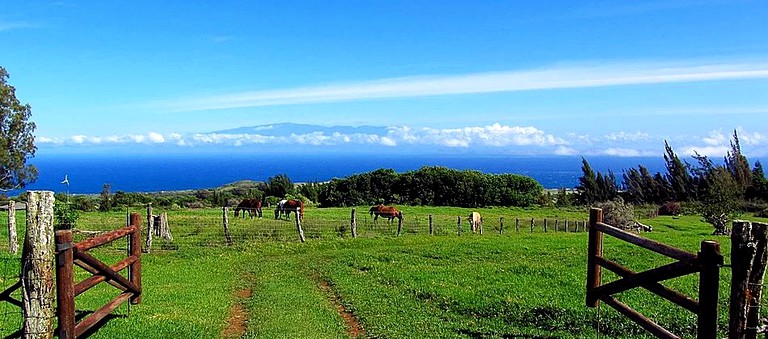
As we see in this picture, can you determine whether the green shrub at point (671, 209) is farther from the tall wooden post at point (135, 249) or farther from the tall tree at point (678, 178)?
the tall wooden post at point (135, 249)

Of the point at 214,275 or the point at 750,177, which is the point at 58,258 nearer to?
the point at 214,275

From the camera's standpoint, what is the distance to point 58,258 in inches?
342

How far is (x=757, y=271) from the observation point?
6.99 meters

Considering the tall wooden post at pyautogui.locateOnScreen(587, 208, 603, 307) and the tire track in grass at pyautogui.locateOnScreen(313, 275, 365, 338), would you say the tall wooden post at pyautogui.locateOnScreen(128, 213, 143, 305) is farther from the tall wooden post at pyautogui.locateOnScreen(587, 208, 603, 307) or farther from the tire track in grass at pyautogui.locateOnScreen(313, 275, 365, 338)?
the tall wooden post at pyautogui.locateOnScreen(587, 208, 603, 307)

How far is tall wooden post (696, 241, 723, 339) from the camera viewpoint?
7.15 meters

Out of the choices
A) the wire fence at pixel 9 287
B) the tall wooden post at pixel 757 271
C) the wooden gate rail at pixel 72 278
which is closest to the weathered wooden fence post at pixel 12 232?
the wire fence at pixel 9 287

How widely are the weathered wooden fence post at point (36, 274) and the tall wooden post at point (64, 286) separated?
154cm

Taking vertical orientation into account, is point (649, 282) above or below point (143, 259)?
above

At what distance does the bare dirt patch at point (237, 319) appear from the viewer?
36.1 ft

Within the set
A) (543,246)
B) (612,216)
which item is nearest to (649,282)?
(543,246)

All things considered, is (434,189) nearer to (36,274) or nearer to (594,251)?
(594,251)

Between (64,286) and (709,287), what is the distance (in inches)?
342

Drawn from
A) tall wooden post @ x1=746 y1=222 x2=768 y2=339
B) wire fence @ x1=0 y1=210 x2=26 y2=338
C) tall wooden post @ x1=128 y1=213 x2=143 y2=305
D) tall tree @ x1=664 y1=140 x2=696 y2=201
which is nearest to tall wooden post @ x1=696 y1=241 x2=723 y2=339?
tall wooden post @ x1=746 y1=222 x2=768 y2=339

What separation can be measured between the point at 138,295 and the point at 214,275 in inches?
235
